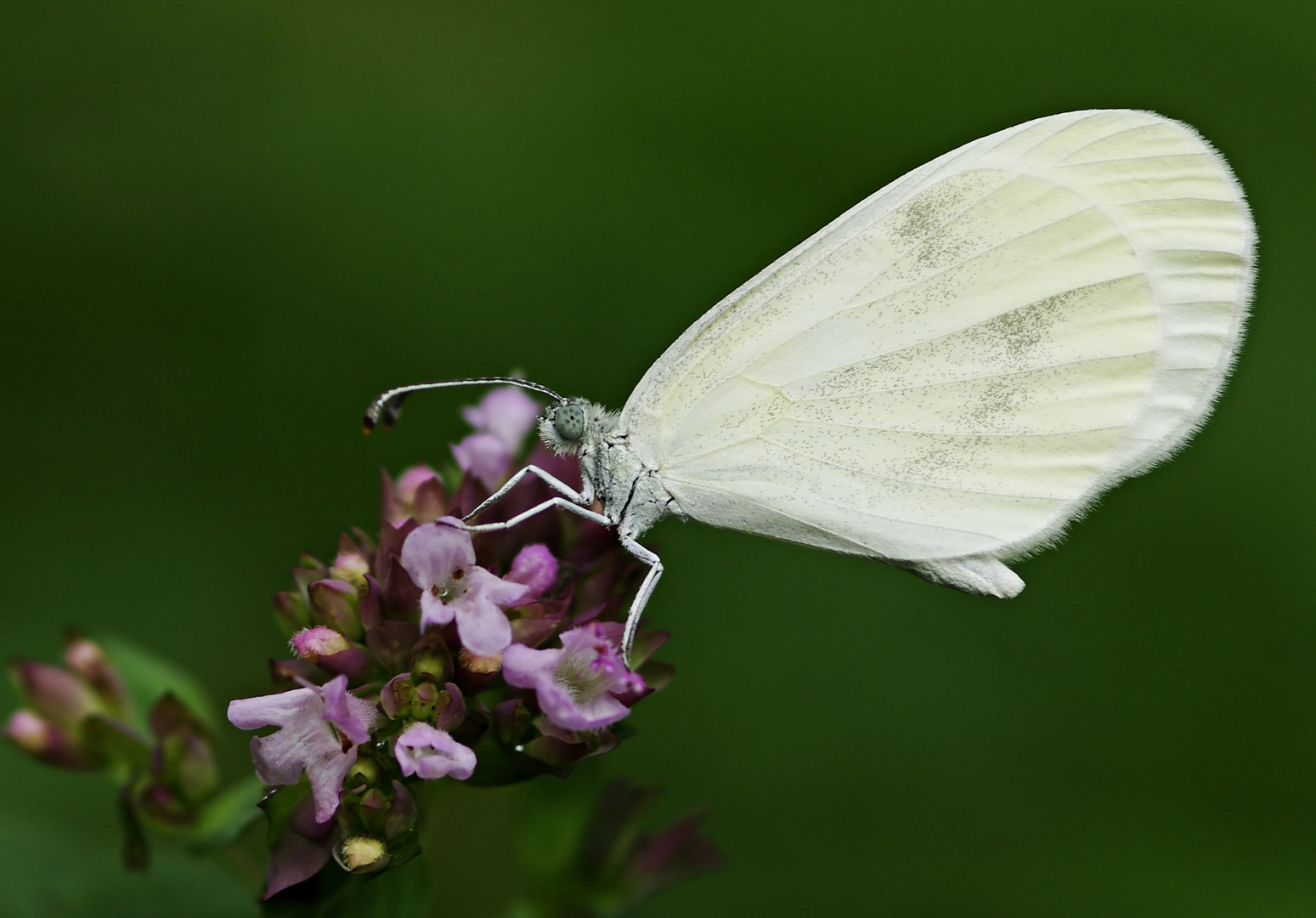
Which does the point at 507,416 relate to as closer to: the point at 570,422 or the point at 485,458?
the point at 485,458

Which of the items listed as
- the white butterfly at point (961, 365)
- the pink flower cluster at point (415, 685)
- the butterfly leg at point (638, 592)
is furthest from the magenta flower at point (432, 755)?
the white butterfly at point (961, 365)

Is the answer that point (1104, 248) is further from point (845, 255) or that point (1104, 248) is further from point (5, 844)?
point (5, 844)

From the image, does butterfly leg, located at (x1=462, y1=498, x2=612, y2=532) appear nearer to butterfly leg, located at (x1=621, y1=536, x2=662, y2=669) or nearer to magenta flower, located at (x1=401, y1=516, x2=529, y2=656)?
butterfly leg, located at (x1=621, y1=536, x2=662, y2=669)

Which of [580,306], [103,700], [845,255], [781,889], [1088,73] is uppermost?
[1088,73]

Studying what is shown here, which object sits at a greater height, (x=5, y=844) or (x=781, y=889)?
(x=5, y=844)

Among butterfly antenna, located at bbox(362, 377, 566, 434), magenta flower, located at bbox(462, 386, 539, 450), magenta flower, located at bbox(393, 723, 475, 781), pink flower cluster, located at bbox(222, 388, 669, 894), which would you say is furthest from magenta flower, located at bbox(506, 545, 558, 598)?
magenta flower, located at bbox(462, 386, 539, 450)

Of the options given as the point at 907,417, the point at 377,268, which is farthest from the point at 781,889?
the point at 377,268

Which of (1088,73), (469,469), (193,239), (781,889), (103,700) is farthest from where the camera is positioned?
(1088,73)

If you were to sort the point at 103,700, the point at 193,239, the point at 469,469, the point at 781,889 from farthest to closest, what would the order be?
the point at 193,239, the point at 781,889, the point at 103,700, the point at 469,469
